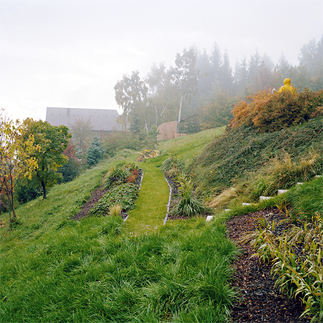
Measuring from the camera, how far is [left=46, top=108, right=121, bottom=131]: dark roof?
117ft

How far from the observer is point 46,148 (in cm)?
873

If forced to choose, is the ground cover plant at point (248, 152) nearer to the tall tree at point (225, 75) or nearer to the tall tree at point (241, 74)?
the tall tree at point (241, 74)

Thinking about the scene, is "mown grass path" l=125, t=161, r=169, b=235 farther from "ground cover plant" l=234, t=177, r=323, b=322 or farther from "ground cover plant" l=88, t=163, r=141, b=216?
"ground cover plant" l=234, t=177, r=323, b=322

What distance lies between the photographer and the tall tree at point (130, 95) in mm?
25375

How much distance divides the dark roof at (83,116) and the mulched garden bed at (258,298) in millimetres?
35486

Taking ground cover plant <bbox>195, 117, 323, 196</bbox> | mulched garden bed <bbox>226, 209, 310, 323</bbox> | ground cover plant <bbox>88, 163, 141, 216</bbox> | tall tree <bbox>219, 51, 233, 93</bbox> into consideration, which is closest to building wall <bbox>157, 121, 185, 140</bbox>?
ground cover plant <bbox>88, 163, 141, 216</bbox>

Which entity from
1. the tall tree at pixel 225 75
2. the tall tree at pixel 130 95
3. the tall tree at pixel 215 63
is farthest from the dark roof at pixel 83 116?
the tall tree at pixel 215 63

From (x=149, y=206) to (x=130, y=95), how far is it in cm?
2290

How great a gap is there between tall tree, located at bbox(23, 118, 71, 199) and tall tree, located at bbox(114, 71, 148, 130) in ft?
54.5

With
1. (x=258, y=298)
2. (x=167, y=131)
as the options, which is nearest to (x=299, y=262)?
(x=258, y=298)

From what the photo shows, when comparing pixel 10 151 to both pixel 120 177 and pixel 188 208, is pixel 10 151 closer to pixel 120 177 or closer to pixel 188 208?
pixel 120 177

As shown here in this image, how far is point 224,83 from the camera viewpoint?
42062 millimetres

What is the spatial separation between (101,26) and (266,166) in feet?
19.1

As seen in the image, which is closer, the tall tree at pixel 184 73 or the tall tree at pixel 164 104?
the tall tree at pixel 164 104
